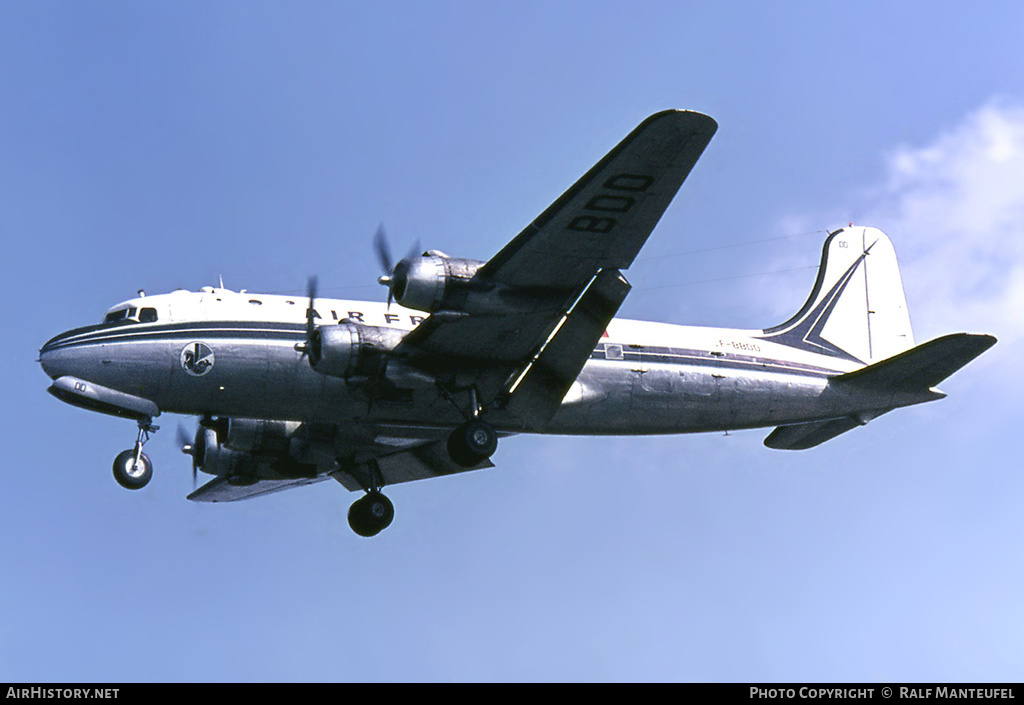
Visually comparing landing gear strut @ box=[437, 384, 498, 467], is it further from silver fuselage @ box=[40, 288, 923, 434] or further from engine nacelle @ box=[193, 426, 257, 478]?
engine nacelle @ box=[193, 426, 257, 478]

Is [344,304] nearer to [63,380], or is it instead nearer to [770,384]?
[63,380]

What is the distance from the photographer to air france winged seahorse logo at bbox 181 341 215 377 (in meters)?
Answer: 17.6

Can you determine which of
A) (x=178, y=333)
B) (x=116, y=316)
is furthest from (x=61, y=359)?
(x=178, y=333)

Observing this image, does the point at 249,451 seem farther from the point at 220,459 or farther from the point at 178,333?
the point at 178,333

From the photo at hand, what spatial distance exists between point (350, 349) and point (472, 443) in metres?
2.45

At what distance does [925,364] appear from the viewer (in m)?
20.2

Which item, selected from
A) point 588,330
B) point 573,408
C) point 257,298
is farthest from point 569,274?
point 257,298

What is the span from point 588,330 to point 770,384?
13.4ft

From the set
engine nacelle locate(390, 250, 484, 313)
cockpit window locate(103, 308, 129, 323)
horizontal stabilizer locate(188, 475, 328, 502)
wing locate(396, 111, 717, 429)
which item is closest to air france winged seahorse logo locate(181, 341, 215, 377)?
cockpit window locate(103, 308, 129, 323)

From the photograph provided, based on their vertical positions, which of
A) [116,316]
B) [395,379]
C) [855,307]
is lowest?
[395,379]

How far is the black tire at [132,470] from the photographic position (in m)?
17.8

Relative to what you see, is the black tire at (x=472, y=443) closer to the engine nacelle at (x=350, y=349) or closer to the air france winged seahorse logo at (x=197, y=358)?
the engine nacelle at (x=350, y=349)

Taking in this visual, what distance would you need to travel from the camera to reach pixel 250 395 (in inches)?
701
